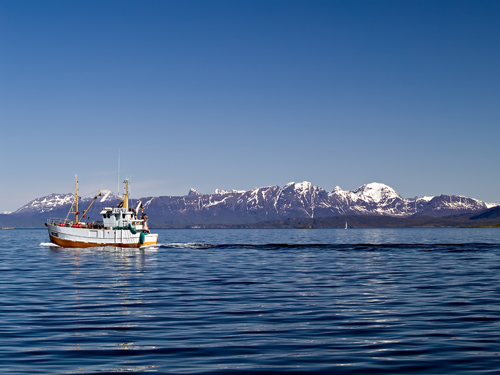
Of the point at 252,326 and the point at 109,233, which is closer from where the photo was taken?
the point at 252,326

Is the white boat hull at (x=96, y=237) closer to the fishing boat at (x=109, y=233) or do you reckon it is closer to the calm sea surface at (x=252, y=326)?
the fishing boat at (x=109, y=233)

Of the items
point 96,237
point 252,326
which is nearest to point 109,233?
point 96,237

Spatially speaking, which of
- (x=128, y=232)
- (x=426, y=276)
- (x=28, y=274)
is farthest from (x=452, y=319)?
(x=128, y=232)

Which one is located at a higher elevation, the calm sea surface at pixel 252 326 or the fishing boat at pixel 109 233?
the fishing boat at pixel 109 233

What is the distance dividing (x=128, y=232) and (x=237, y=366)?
10468cm

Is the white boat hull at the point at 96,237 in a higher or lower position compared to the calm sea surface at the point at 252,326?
higher

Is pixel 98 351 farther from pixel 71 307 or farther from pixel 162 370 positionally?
pixel 71 307

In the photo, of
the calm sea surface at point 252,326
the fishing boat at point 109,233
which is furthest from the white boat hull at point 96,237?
the calm sea surface at point 252,326

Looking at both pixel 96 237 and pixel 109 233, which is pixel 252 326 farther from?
pixel 96 237

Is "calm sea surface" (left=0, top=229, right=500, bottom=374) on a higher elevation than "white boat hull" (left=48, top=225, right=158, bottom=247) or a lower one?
lower

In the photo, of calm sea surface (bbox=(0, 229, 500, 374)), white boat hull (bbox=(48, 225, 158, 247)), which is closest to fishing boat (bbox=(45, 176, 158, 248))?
white boat hull (bbox=(48, 225, 158, 247))

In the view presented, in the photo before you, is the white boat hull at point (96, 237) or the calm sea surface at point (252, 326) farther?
the white boat hull at point (96, 237)

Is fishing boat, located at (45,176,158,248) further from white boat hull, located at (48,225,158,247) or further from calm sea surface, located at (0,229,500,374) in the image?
calm sea surface, located at (0,229,500,374)

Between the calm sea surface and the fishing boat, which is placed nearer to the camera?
the calm sea surface
